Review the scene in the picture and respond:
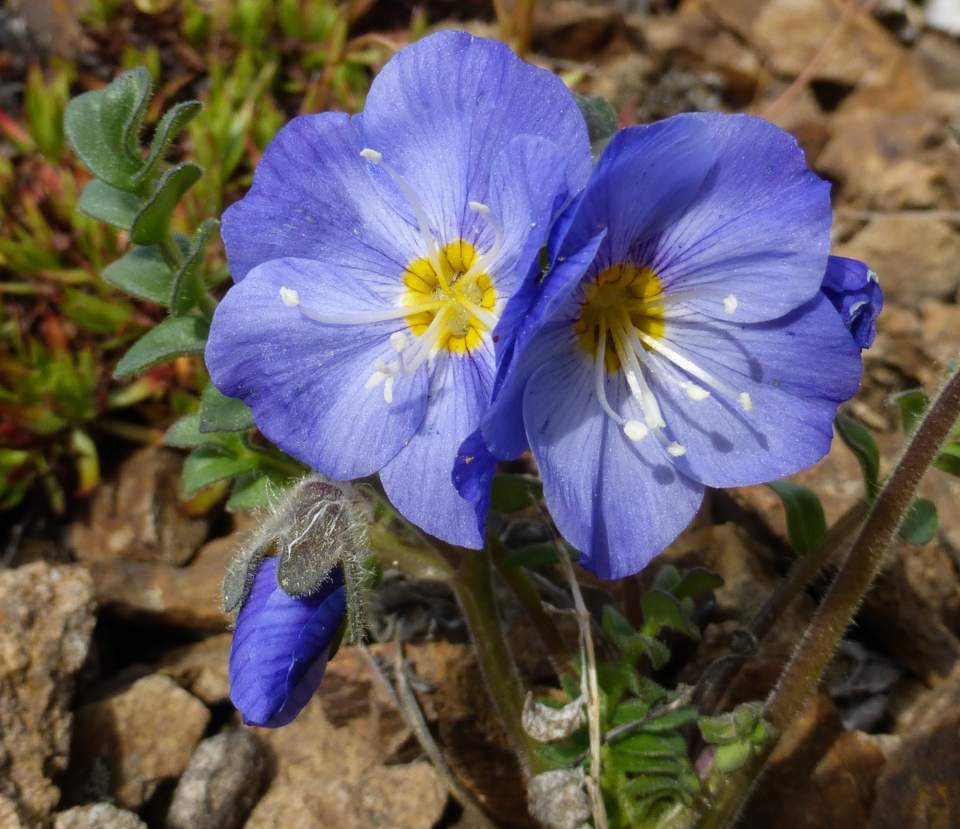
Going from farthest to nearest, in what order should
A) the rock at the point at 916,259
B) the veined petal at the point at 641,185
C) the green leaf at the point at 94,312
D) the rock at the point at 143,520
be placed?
the rock at the point at 916,259, the green leaf at the point at 94,312, the rock at the point at 143,520, the veined petal at the point at 641,185

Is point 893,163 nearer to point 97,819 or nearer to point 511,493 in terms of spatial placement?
point 511,493

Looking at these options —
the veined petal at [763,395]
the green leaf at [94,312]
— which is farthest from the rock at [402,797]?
the green leaf at [94,312]

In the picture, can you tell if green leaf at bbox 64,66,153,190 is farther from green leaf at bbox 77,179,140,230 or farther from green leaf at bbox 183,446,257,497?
green leaf at bbox 183,446,257,497

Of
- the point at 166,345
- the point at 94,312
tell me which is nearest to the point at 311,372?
the point at 166,345

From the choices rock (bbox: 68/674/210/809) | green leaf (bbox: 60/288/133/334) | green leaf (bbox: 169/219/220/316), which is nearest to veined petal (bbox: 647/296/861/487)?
green leaf (bbox: 169/219/220/316)

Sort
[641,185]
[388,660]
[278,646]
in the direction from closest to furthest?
[641,185] < [278,646] < [388,660]

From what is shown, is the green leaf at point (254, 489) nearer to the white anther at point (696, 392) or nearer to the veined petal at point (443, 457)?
the veined petal at point (443, 457)
